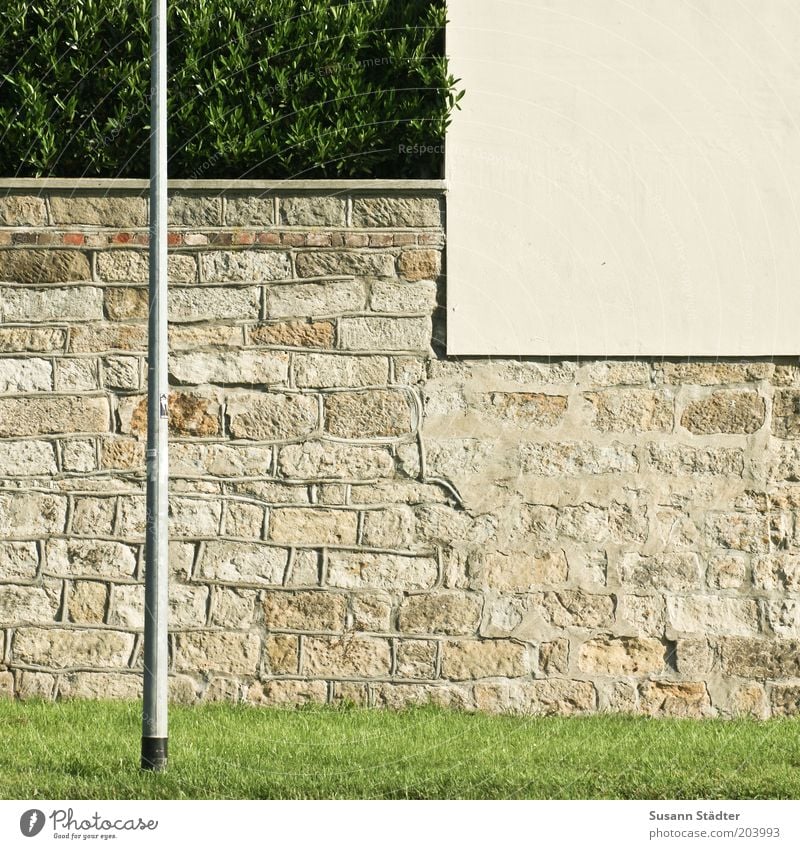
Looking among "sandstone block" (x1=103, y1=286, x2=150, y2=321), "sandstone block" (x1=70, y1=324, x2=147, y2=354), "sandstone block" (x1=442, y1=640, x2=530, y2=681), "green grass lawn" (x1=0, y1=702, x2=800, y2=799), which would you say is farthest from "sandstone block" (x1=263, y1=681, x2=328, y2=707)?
"sandstone block" (x1=103, y1=286, x2=150, y2=321)

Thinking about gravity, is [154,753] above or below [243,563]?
below

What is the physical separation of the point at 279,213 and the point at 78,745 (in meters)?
2.77

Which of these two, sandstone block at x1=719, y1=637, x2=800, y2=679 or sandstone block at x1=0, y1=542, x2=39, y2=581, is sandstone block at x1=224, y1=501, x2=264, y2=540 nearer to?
sandstone block at x1=0, y1=542, x2=39, y2=581

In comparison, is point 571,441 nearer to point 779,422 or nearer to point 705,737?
point 779,422

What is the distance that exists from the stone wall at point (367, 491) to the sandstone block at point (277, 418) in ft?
0.04

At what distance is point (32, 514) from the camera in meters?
5.61

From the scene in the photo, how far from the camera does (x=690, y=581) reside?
553 centimetres

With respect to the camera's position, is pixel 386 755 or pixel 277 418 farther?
pixel 277 418

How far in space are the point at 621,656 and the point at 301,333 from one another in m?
2.33

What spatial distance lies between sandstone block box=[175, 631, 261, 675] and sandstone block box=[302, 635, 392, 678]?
27cm

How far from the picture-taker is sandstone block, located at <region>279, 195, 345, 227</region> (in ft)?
18.5

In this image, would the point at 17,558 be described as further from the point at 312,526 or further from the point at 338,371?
the point at 338,371

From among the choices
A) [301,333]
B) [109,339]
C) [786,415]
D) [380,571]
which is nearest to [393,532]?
[380,571]

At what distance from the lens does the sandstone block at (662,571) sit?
5531 millimetres
